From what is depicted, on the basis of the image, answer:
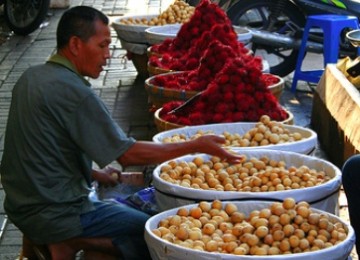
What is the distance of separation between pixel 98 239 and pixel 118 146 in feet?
1.93

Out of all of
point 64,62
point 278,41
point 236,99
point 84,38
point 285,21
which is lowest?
point 278,41

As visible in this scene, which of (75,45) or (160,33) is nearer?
(75,45)

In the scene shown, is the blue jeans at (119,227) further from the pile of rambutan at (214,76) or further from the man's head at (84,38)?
the pile of rambutan at (214,76)

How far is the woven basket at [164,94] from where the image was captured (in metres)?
6.35

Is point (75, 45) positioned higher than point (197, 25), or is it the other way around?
point (75, 45)

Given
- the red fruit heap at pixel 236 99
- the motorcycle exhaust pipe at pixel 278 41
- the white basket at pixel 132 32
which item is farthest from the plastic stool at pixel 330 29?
the red fruit heap at pixel 236 99

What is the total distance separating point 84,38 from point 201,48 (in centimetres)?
280

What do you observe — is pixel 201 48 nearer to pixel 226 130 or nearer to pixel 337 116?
pixel 337 116

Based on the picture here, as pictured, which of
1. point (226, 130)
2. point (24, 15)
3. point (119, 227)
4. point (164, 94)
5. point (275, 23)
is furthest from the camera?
point (24, 15)

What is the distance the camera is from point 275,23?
9.88m

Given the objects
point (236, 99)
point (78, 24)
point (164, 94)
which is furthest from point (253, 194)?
point (164, 94)

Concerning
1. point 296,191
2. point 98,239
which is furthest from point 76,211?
point 296,191

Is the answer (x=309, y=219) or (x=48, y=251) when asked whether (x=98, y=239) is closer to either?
(x=48, y=251)

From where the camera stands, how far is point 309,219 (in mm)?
4043
